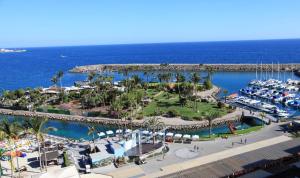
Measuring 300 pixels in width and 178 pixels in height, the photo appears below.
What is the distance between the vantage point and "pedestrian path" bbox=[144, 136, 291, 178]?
44000 mm

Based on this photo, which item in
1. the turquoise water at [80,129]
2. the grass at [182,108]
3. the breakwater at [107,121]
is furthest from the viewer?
the grass at [182,108]

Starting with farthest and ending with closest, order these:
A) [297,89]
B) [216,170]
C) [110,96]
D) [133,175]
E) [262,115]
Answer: [297,89] < [110,96] < [262,115] < [133,175] < [216,170]

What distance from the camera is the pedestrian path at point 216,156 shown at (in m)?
44.0

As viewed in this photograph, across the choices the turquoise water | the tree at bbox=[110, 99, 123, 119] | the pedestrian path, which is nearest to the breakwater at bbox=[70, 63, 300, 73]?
the tree at bbox=[110, 99, 123, 119]

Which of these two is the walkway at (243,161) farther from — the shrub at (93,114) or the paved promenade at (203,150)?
the shrub at (93,114)

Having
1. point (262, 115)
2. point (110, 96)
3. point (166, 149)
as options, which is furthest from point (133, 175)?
point (110, 96)

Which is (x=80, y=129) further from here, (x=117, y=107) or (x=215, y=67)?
(x=215, y=67)

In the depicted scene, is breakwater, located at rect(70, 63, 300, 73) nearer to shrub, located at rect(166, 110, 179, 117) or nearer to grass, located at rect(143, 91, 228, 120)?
grass, located at rect(143, 91, 228, 120)

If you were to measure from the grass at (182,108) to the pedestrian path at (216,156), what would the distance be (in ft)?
72.7

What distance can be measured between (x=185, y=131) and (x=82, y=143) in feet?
73.6

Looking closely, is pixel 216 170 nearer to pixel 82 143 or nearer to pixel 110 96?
pixel 82 143

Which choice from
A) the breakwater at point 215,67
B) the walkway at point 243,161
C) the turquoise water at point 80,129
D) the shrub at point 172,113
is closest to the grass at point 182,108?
the shrub at point 172,113

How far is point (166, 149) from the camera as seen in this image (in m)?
52.3

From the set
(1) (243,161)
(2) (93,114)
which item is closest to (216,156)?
(1) (243,161)
